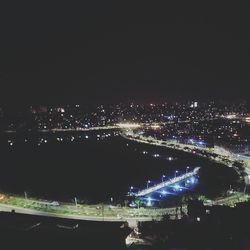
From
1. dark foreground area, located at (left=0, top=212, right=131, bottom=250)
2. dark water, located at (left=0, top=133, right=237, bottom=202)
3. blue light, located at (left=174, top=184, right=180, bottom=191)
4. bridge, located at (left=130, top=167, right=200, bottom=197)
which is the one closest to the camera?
dark foreground area, located at (left=0, top=212, right=131, bottom=250)

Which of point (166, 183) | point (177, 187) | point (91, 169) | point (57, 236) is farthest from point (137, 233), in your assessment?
point (91, 169)

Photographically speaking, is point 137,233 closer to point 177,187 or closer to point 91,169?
point 177,187

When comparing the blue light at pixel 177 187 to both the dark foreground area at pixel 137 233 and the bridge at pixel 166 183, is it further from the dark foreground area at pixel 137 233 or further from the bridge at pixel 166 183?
the dark foreground area at pixel 137 233

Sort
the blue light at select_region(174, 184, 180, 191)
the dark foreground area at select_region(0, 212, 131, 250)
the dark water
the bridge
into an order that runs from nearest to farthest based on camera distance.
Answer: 1. the dark foreground area at select_region(0, 212, 131, 250)
2. the bridge
3. the dark water
4. the blue light at select_region(174, 184, 180, 191)

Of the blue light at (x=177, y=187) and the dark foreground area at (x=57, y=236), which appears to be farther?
the blue light at (x=177, y=187)

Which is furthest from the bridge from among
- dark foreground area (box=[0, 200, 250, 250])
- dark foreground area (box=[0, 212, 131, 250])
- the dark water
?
dark foreground area (box=[0, 212, 131, 250])

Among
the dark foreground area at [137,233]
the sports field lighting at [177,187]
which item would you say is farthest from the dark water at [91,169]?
the dark foreground area at [137,233]

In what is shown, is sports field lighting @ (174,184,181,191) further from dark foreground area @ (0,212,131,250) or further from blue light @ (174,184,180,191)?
dark foreground area @ (0,212,131,250)

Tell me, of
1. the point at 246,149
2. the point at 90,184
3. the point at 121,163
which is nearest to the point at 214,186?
the point at 90,184
